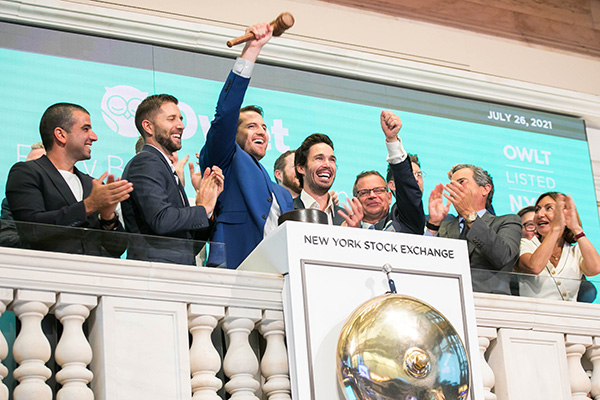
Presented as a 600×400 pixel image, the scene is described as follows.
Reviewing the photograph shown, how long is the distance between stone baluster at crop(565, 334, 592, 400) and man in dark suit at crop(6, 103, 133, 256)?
1522 mm

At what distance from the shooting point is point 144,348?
8.57 ft

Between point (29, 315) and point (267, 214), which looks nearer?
point (29, 315)

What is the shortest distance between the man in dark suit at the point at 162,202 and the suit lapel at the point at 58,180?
182mm

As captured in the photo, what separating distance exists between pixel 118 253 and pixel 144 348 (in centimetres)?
26

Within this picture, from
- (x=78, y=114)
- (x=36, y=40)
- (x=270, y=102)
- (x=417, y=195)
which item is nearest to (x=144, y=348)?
(x=78, y=114)

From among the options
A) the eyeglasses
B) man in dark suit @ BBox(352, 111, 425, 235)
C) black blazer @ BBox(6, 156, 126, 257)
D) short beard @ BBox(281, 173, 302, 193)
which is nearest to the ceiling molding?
short beard @ BBox(281, 173, 302, 193)

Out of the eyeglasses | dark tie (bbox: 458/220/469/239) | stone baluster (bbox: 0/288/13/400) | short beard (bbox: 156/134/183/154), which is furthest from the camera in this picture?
the eyeglasses

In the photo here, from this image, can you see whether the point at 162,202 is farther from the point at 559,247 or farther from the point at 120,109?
the point at 120,109

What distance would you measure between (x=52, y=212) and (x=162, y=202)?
1.09 ft

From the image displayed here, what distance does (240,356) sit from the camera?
2717 mm

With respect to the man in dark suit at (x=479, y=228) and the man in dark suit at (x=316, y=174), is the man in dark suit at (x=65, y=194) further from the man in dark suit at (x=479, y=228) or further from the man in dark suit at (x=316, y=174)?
the man in dark suit at (x=479, y=228)

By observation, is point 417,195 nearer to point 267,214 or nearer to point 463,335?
point 267,214

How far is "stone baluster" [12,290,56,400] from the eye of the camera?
2422 millimetres

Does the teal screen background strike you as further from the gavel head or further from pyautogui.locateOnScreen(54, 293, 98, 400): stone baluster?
pyautogui.locateOnScreen(54, 293, 98, 400): stone baluster
